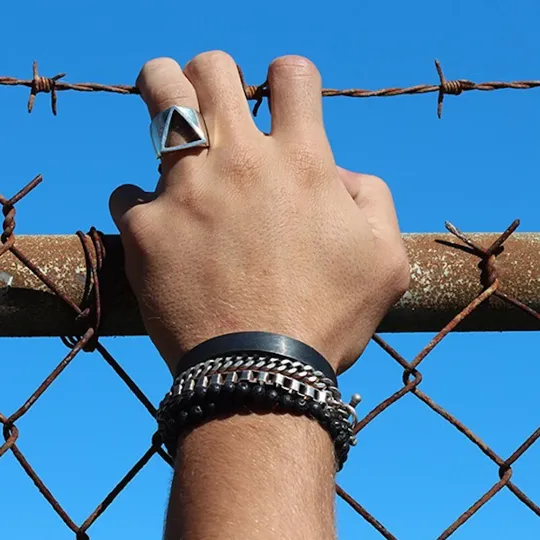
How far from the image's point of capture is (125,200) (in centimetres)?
168

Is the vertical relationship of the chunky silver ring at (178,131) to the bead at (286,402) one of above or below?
above

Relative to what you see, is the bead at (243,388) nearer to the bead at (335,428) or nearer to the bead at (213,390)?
the bead at (213,390)

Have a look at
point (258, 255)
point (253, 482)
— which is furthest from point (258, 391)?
point (258, 255)

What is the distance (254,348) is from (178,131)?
1.39ft

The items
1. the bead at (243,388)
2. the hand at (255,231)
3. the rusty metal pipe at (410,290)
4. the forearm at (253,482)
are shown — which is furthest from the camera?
the rusty metal pipe at (410,290)

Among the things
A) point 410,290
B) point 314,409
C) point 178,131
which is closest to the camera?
point 314,409

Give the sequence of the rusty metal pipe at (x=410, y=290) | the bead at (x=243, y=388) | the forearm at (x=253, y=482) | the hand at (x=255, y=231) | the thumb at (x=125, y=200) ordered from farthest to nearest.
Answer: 1. the rusty metal pipe at (x=410, y=290)
2. the thumb at (x=125, y=200)
3. the hand at (x=255, y=231)
4. the bead at (x=243, y=388)
5. the forearm at (x=253, y=482)

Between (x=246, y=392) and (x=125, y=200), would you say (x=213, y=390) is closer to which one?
(x=246, y=392)

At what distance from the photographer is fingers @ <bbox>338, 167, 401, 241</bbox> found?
171 centimetres

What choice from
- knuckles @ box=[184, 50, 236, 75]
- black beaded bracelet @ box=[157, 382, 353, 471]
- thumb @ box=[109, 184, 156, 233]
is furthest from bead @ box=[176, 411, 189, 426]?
knuckles @ box=[184, 50, 236, 75]

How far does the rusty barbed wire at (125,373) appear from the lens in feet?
5.76

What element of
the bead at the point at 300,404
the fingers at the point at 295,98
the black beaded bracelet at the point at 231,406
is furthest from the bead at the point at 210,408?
the fingers at the point at 295,98

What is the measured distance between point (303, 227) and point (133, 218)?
10.3 inches

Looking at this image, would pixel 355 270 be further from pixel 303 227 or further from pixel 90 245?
pixel 90 245
